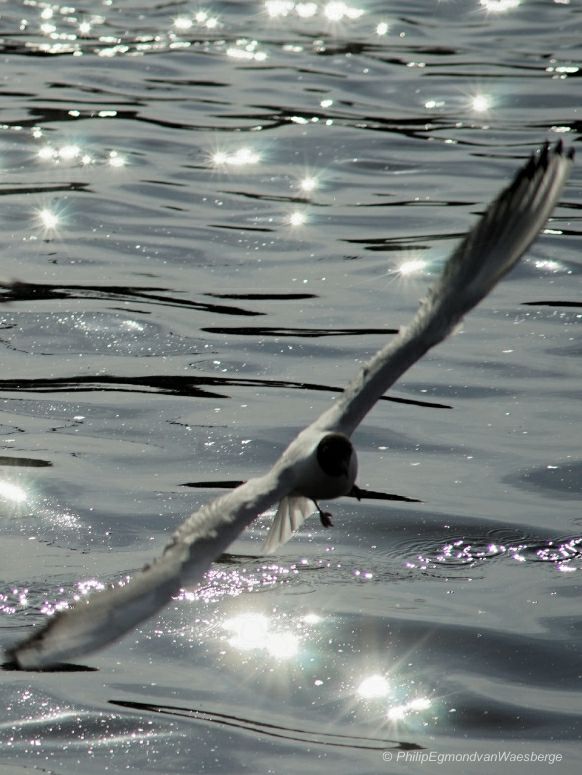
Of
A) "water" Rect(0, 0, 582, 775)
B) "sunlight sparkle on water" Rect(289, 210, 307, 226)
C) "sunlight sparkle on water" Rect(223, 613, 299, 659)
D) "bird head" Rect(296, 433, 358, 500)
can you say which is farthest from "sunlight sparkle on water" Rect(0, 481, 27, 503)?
"sunlight sparkle on water" Rect(289, 210, 307, 226)

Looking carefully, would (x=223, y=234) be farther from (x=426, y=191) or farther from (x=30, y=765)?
(x=30, y=765)

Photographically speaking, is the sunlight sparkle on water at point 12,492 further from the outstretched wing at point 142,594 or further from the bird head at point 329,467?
the outstretched wing at point 142,594

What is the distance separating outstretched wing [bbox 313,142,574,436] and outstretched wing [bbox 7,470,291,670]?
83cm

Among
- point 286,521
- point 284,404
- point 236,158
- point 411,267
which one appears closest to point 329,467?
point 286,521

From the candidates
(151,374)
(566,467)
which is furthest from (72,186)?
(566,467)

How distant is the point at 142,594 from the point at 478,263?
2.47 metres

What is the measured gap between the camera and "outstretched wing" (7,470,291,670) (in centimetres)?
480

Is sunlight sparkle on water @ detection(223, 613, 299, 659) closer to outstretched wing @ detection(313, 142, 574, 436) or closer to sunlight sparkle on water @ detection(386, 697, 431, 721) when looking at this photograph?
sunlight sparkle on water @ detection(386, 697, 431, 721)

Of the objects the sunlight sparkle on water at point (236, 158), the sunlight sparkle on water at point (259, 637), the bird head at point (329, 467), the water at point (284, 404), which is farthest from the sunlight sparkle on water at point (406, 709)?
the sunlight sparkle on water at point (236, 158)

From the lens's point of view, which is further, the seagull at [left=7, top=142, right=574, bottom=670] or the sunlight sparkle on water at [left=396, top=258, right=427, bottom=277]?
the sunlight sparkle on water at [left=396, top=258, right=427, bottom=277]

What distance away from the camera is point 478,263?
6.86 metres

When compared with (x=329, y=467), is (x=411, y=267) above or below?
above

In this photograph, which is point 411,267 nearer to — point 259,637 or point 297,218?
point 297,218

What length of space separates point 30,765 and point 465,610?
7.93ft
